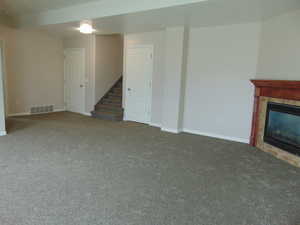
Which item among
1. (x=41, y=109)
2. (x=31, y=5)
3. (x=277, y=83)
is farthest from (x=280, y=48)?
(x=41, y=109)

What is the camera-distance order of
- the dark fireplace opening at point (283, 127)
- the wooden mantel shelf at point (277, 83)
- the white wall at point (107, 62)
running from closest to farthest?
the wooden mantel shelf at point (277, 83), the dark fireplace opening at point (283, 127), the white wall at point (107, 62)

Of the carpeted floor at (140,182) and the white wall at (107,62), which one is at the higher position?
the white wall at (107,62)

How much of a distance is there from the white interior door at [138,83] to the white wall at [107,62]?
3.64 feet

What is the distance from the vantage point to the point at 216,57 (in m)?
5.00

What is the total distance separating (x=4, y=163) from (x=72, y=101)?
4520 mm

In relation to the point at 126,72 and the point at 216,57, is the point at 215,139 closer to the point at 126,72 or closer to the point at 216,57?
the point at 216,57

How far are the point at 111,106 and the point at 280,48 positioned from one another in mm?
4747

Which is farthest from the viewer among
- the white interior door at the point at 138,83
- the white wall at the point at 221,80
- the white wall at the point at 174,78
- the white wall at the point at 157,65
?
the white interior door at the point at 138,83

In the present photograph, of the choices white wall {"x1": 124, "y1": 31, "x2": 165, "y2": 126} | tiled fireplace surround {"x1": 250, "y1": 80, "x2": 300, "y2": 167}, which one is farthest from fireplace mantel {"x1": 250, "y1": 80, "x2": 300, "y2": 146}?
white wall {"x1": 124, "y1": 31, "x2": 165, "y2": 126}

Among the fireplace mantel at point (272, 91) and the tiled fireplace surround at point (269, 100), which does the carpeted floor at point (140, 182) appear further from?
the fireplace mantel at point (272, 91)

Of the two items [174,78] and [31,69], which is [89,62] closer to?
[31,69]

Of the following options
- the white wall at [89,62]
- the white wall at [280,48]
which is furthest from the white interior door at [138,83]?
the white wall at [280,48]

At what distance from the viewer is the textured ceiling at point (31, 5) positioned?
15.6 feet

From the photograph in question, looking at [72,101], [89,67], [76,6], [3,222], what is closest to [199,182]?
[3,222]
